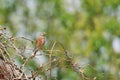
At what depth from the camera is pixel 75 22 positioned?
12.9 metres

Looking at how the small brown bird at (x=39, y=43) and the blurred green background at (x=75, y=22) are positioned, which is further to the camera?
the blurred green background at (x=75, y=22)

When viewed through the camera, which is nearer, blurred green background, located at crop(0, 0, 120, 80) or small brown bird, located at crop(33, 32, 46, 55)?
small brown bird, located at crop(33, 32, 46, 55)

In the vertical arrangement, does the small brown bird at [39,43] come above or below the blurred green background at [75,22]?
below

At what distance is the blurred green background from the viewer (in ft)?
38.6

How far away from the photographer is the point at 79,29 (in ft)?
42.2

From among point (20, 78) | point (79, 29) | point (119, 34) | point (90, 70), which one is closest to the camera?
point (20, 78)

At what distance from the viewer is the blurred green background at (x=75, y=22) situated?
11758 mm

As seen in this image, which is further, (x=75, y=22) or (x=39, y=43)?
(x=75, y=22)

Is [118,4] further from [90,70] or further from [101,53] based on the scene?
[90,70]

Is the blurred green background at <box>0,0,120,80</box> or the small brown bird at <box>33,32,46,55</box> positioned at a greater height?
the blurred green background at <box>0,0,120,80</box>

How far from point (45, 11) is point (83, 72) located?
9365 mm

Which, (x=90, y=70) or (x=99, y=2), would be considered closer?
(x=90, y=70)

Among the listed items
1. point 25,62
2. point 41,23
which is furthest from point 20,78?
point 41,23

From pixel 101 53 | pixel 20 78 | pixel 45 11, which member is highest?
pixel 45 11
